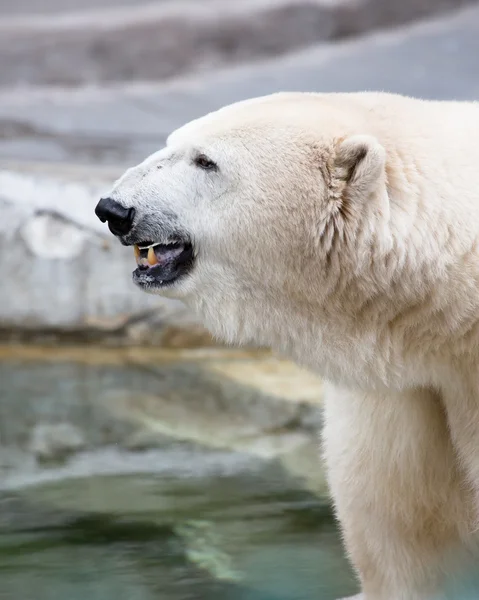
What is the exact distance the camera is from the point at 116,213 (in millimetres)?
1805

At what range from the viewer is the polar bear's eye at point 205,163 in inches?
70.2

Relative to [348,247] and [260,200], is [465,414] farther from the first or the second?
[260,200]

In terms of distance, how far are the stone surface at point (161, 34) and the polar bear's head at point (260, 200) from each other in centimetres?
402

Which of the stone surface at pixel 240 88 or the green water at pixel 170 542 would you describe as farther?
the stone surface at pixel 240 88

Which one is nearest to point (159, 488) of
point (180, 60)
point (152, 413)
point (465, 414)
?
point (152, 413)

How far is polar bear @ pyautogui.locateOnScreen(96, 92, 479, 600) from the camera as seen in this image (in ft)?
5.65

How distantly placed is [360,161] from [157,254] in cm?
45

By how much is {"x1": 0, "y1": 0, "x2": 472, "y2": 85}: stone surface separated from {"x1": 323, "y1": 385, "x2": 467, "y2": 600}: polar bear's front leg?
4007mm

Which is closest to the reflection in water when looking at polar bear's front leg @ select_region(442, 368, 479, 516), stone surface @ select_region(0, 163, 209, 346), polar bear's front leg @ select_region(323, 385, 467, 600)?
stone surface @ select_region(0, 163, 209, 346)

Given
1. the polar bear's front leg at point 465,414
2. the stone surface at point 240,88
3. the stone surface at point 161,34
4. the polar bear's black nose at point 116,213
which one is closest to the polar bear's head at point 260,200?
the polar bear's black nose at point 116,213

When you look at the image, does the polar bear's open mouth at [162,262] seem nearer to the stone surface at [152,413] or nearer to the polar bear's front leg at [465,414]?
the polar bear's front leg at [465,414]

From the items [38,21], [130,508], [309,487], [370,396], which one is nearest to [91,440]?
[130,508]

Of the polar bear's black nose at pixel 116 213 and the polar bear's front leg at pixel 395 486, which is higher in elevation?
the polar bear's black nose at pixel 116 213

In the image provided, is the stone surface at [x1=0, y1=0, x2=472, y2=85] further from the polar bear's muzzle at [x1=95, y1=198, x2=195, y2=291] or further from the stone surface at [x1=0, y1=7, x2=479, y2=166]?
the polar bear's muzzle at [x1=95, y1=198, x2=195, y2=291]
